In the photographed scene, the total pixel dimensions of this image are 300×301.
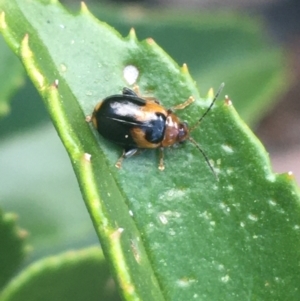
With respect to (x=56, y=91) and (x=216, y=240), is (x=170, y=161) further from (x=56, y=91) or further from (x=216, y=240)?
(x=56, y=91)

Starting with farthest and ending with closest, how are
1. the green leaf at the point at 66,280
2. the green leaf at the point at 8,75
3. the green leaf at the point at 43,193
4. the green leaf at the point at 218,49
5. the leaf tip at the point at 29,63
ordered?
1. the green leaf at the point at 218,49
2. the green leaf at the point at 43,193
3. the green leaf at the point at 8,75
4. the green leaf at the point at 66,280
5. the leaf tip at the point at 29,63

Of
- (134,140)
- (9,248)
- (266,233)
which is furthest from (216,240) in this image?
(9,248)

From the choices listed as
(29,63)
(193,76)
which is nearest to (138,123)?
(29,63)

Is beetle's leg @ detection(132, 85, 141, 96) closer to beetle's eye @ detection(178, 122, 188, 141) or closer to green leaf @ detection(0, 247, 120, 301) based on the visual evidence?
beetle's eye @ detection(178, 122, 188, 141)

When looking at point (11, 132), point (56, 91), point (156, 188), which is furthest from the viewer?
point (11, 132)

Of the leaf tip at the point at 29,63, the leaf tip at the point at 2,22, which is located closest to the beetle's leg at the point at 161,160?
the leaf tip at the point at 29,63

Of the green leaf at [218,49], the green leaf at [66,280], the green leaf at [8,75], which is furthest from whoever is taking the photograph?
the green leaf at [218,49]

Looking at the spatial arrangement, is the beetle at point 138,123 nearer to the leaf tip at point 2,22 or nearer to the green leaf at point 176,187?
the green leaf at point 176,187
